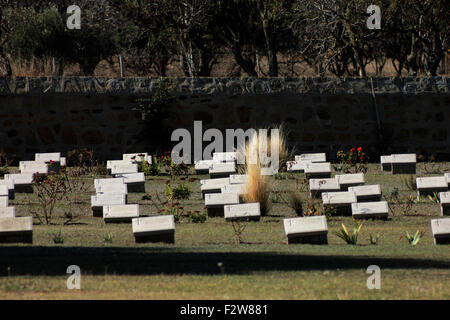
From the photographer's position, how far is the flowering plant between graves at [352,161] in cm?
1583

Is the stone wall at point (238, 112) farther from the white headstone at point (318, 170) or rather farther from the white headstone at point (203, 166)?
the white headstone at point (318, 170)

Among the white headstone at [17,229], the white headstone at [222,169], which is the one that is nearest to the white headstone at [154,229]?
the white headstone at [17,229]

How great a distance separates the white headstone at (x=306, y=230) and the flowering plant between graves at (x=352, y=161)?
6026 millimetres

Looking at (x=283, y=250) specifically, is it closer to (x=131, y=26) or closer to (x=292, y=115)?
(x=292, y=115)

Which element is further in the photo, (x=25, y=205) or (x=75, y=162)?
(x=75, y=162)

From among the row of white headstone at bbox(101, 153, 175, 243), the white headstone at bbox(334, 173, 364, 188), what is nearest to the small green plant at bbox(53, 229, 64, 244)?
the row of white headstone at bbox(101, 153, 175, 243)

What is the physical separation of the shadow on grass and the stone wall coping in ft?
29.6

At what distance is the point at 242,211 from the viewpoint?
36.6ft

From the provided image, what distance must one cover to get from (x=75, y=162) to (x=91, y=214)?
5098 millimetres

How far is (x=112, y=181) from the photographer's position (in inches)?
500

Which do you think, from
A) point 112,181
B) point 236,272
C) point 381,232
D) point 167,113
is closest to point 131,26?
point 167,113

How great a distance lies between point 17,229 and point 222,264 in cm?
260

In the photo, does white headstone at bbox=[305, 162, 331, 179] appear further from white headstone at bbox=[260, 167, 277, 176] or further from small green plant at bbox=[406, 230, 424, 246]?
small green plant at bbox=[406, 230, 424, 246]

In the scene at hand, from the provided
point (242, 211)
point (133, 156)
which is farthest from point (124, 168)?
point (242, 211)
